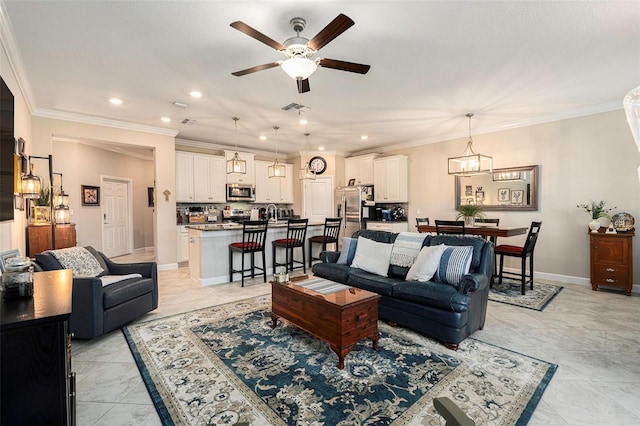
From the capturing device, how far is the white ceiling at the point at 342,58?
2.40m

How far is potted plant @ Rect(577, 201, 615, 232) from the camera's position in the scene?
4.52m

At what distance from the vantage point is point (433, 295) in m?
2.76

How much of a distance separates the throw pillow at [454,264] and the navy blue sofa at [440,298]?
94 mm

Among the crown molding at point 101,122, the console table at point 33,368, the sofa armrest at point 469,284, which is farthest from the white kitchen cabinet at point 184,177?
the sofa armrest at point 469,284

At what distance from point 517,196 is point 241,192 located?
5.93 meters

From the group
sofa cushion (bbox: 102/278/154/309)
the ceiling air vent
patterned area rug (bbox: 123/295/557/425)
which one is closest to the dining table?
patterned area rug (bbox: 123/295/557/425)

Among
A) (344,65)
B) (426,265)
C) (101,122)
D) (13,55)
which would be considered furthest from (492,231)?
(101,122)

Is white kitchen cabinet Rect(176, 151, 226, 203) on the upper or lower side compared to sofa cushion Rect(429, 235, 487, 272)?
upper

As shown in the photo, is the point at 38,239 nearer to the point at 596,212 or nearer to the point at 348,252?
the point at 348,252

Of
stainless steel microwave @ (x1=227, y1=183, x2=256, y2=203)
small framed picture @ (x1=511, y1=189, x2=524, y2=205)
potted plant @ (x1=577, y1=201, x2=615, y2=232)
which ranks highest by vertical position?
stainless steel microwave @ (x1=227, y1=183, x2=256, y2=203)

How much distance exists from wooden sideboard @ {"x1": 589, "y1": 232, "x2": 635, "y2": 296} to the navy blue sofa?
2651mm

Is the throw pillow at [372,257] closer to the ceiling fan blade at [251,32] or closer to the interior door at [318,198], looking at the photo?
the ceiling fan blade at [251,32]

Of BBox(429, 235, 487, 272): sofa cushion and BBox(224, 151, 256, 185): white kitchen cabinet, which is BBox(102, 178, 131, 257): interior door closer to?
BBox(224, 151, 256, 185): white kitchen cabinet

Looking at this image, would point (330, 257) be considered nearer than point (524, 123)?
Yes
